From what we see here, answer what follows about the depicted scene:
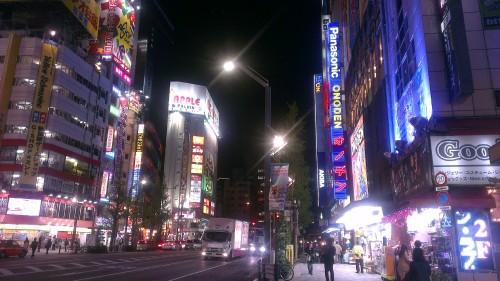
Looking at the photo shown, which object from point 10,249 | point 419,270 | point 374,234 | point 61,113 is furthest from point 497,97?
point 61,113

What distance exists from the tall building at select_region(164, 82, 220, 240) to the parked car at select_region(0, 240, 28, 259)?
67673 millimetres

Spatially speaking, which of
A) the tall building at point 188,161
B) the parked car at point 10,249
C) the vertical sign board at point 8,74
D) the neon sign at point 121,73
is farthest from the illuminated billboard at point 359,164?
the tall building at point 188,161

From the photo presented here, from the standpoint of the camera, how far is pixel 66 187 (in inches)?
2269

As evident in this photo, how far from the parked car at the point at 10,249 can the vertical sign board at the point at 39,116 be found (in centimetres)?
1851

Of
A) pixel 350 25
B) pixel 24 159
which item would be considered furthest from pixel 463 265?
pixel 24 159

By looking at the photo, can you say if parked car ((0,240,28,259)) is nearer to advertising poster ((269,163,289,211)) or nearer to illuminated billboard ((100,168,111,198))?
advertising poster ((269,163,289,211))

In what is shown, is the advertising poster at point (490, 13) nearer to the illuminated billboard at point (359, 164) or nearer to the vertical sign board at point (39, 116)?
the illuminated billboard at point (359, 164)

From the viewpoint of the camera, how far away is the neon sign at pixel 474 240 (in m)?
12.5

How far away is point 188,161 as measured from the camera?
4589 inches

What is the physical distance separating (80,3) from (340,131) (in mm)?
48451

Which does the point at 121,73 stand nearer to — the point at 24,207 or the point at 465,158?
the point at 24,207

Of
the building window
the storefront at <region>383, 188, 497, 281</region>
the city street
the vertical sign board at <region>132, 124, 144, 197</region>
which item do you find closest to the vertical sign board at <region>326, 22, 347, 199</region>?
the city street

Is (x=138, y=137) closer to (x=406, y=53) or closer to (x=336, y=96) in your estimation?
(x=336, y=96)

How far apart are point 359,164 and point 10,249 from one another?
29.9 meters
